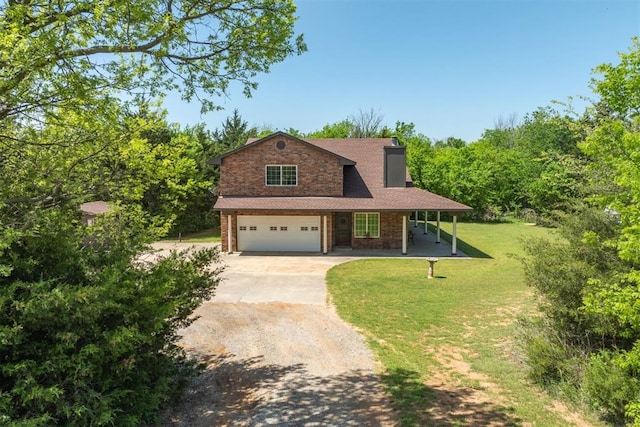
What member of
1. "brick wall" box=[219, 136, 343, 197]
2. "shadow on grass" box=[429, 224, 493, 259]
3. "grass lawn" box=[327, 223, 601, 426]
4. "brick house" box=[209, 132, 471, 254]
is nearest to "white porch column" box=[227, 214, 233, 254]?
"brick house" box=[209, 132, 471, 254]

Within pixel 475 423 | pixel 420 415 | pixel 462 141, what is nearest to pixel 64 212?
pixel 420 415

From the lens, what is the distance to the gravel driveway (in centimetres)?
559

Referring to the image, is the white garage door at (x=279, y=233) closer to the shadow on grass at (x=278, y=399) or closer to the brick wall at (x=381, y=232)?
the brick wall at (x=381, y=232)

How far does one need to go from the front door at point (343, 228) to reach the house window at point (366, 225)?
487 millimetres

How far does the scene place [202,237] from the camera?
1080 inches

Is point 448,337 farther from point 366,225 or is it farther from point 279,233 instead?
point 279,233

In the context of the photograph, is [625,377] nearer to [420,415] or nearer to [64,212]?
[420,415]

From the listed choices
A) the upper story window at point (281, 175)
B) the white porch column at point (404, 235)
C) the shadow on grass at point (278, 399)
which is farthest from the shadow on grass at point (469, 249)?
the shadow on grass at point (278, 399)

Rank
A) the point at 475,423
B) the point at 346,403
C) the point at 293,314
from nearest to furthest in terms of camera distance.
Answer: the point at 475,423 → the point at 346,403 → the point at 293,314

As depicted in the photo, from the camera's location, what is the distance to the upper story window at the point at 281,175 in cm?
2075

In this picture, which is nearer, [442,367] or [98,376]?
[98,376]

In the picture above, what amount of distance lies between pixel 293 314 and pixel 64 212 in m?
6.59

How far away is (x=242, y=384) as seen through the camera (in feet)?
21.6

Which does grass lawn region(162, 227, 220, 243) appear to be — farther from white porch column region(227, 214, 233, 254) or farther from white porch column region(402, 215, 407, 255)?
white porch column region(402, 215, 407, 255)
